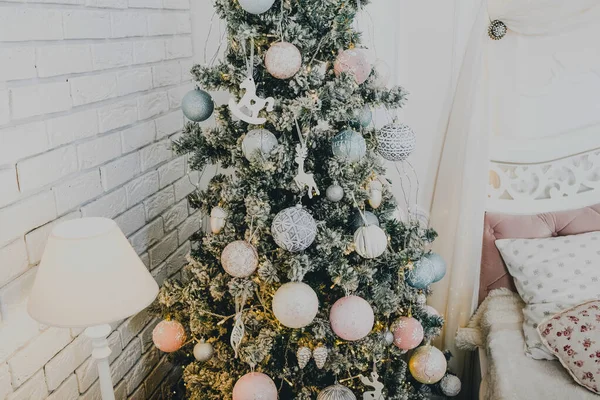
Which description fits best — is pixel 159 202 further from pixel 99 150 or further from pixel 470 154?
pixel 470 154

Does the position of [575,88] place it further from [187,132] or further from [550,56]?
[187,132]

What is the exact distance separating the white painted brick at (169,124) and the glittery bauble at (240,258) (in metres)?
0.67

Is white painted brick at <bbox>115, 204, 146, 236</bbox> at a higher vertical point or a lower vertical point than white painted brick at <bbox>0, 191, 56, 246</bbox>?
lower

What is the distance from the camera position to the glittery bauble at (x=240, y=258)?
1.31 metres

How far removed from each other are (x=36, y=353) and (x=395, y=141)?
1.04m

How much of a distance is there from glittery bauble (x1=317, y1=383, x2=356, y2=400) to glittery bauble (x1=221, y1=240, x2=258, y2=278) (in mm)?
380

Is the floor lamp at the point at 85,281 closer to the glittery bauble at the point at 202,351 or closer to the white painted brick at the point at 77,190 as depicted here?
the white painted brick at the point at 77,190

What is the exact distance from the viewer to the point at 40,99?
1.22 metres

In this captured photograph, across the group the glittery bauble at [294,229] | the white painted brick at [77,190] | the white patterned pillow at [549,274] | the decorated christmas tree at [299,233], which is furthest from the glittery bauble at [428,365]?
the white painted brick at [77,190]

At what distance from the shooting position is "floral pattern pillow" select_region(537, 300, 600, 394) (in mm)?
1554

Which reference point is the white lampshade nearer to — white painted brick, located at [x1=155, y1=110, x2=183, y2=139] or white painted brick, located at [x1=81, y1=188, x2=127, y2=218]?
white painted brick, located at [x1=81, y1=188, x2=127, y2=218]

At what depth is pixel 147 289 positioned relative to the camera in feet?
3.98

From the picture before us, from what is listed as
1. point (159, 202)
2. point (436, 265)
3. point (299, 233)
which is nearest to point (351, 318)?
point (299, 233)

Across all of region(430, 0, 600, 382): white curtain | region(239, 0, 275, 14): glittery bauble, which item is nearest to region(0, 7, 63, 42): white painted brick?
region(239, 0, 275, 14): glittery bauble
